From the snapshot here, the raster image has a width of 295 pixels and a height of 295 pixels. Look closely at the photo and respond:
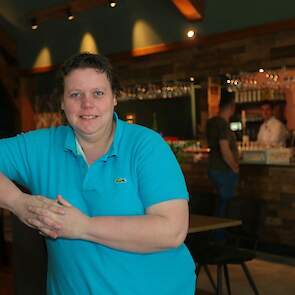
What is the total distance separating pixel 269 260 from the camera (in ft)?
19.6

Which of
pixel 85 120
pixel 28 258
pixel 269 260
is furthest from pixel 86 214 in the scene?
pixel 269 260

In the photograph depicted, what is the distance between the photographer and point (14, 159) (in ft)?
5.91

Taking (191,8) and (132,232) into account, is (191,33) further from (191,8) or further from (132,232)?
(132,232)

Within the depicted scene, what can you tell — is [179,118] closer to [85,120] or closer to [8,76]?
[8,76]

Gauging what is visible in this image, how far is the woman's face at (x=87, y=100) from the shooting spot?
5.43 feet

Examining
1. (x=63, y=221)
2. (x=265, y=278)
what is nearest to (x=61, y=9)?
(x=265, y=278)

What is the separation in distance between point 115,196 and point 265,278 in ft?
12.7

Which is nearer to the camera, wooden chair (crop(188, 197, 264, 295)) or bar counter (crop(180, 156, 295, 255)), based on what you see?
wooden chair (crop(188, 197, 264, 295))

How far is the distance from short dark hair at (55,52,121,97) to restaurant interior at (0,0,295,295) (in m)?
2.49

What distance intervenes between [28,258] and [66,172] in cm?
130

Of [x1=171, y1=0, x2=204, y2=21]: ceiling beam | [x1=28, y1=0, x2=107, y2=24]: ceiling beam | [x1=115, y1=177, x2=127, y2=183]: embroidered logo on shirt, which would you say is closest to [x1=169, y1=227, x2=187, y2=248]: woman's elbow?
[x1=115, y1=177, x2=127, y2=183]: embroidered logo on shirt

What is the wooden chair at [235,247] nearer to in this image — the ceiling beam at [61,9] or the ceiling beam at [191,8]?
the ceiling beam at [191,8]

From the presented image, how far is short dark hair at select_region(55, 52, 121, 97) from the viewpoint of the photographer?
65.6 inches

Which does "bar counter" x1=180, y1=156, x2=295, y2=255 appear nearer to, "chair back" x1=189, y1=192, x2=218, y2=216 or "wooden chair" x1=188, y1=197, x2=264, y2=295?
"chair back" x1=189, y1=192, x2=218, y2=216
